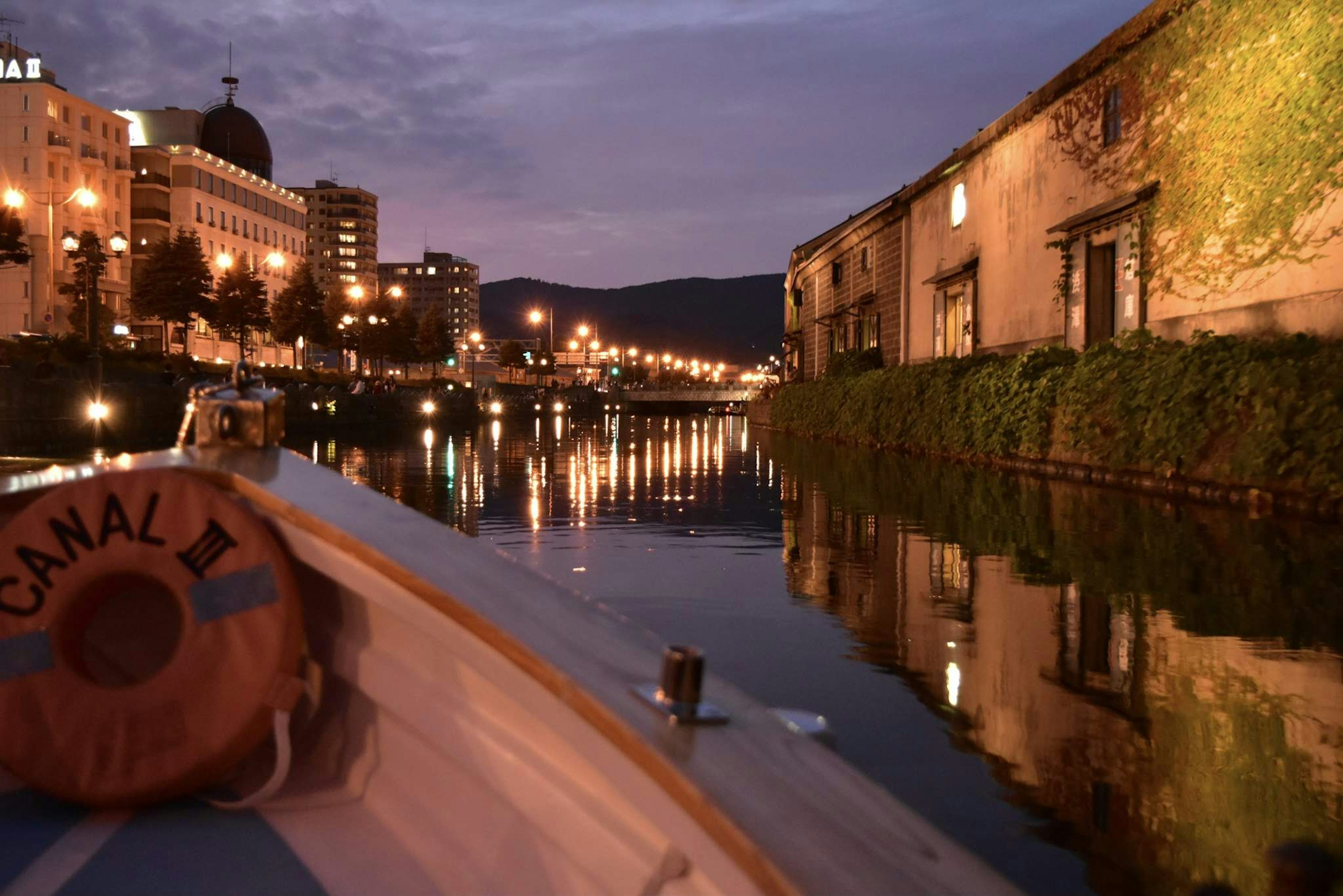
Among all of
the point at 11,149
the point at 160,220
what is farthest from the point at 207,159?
the point at 11,149

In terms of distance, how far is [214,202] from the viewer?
85.9 meters

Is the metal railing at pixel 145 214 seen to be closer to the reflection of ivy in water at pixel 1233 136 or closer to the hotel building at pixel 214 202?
the hotel building at pixel 214 202

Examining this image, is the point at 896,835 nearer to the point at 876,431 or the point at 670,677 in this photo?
the point at 670,677

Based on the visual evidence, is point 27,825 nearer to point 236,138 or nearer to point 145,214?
point 145,214

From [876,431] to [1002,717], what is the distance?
2235 cm

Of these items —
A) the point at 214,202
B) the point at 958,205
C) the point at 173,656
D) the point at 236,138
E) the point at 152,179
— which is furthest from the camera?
the point at 236,138

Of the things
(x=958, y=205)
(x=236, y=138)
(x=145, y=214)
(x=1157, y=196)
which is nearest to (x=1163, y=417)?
(x=1157, y=196)

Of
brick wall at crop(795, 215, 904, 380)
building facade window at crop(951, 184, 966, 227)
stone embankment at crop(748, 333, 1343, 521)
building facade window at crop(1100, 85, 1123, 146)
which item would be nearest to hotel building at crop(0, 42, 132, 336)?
brick wall at crop(795, 215, 904, 380)

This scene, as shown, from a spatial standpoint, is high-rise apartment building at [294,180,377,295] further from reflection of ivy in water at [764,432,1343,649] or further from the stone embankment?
reflection of ivy in water at [764,432,1343,649]

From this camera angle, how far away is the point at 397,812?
290 cm

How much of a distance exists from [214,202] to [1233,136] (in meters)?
81.7

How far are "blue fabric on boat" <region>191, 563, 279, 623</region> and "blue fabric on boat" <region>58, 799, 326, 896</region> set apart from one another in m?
0.55

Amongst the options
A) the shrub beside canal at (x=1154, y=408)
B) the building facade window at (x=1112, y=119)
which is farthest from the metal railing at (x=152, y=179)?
the building facade window at (x=1112, y=119)

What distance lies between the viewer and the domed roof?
95.6m
